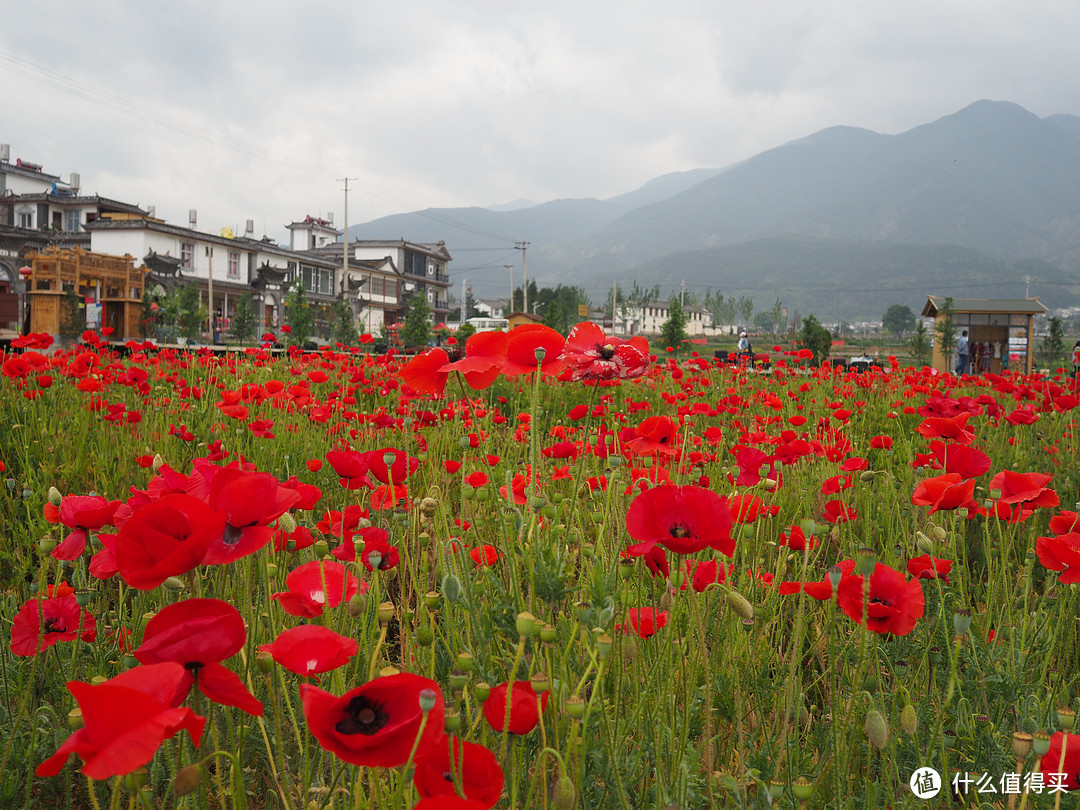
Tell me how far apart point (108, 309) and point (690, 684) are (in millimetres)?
14711

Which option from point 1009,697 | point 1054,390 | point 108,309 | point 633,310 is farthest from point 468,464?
point 633,310

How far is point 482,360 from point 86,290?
77.2 ft

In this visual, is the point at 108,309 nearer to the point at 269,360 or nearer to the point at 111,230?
the point at 269,360

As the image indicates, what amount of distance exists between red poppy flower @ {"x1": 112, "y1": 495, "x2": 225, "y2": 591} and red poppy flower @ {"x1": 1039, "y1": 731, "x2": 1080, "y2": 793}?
0.96 metres

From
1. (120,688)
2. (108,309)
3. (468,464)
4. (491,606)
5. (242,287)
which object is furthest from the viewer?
(242,287)

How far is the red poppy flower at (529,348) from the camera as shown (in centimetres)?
129

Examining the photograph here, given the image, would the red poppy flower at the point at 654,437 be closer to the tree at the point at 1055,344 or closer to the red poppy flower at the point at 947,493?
the red poppy flower at the point at 947,493

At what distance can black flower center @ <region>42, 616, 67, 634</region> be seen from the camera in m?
1.24

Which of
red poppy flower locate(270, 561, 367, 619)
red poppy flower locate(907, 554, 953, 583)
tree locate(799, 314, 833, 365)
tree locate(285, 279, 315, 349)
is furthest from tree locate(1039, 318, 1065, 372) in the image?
red poppy flower locate(270, 561, 367, 619)

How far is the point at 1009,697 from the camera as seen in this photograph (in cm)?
129

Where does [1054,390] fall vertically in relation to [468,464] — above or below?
above

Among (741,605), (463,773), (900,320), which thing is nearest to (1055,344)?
(741,605)

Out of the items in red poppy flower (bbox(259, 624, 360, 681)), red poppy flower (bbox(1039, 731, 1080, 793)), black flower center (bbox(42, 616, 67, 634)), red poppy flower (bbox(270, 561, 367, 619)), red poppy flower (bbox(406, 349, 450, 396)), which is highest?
red poppy flower (bbox(406, 349, 450, 396))

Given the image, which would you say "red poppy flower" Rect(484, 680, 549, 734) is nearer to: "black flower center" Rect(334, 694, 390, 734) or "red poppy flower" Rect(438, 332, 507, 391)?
"black flower center" Rect(334, 694, 390, 734)
